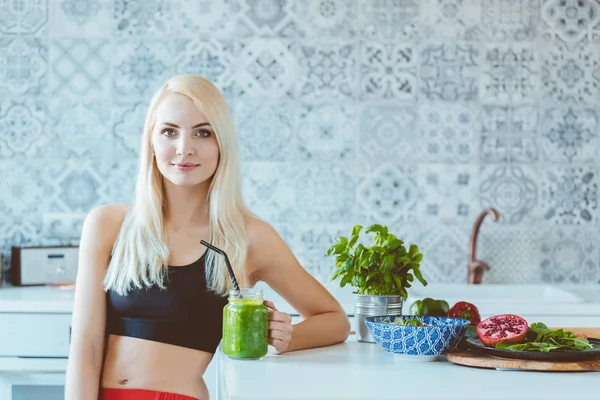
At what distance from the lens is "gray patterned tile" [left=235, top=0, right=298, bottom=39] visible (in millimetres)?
3697

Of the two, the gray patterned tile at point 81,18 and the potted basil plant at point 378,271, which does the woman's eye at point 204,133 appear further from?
the gray patterned tile at point 81,18

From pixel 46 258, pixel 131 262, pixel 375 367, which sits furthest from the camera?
pixel 46 258

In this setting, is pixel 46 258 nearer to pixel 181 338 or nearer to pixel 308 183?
pixel 308 183

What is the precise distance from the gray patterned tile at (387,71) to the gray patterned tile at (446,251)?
22.7 inches

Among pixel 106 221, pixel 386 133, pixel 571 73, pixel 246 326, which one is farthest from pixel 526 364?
pixel 571 73

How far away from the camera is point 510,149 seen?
3740 mm

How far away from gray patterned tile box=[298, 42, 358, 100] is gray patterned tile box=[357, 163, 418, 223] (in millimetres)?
350

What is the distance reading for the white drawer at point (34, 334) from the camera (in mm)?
3154

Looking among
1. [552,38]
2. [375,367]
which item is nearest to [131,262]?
[375,367]

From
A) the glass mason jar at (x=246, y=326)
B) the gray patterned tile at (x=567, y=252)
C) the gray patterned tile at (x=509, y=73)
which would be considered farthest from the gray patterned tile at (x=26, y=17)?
the gray patterned tile at (x=567, y=252)

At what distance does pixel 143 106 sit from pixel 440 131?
4.07ft

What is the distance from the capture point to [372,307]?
2.17 meters

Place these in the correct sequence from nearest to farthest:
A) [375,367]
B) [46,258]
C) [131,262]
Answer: [375,367]
[131,262]
[46,258]

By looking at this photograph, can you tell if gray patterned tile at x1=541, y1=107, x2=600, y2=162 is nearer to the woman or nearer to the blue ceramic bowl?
the woman
